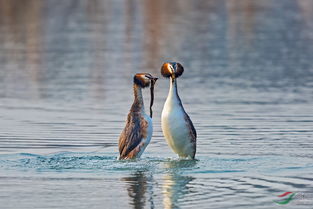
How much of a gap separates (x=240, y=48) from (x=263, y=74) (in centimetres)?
650

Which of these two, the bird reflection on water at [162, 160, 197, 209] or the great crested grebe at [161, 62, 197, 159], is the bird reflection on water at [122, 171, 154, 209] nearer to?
the bird reflection on water at [162, 160, 197, 209]

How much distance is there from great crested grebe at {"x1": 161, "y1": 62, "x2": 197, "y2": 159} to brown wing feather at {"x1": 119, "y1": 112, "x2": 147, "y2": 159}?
0.98ft

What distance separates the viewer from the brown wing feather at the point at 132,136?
1433 cm

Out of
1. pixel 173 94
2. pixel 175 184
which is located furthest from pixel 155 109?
pixel 175 184

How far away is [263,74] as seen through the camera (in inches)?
987

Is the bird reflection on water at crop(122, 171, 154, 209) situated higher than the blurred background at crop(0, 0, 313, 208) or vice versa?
the bird reflection on water at crop(122, 171, 154, 209)

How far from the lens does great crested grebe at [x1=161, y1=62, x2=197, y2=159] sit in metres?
14.4

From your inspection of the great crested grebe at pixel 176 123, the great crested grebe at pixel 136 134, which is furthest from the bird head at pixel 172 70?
the great crested grebe at pixel 136 134

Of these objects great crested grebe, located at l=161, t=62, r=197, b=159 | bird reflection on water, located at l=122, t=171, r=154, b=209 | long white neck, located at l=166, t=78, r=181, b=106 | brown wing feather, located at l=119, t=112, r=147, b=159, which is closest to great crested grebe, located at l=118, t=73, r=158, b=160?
brown wing feather, located at l=119, t=112, r=147, b=159

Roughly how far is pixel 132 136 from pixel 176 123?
1.92 ft

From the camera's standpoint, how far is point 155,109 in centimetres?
1942

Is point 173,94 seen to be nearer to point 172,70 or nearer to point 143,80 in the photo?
point 172,70

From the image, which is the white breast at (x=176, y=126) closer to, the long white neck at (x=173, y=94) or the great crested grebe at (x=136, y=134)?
the long white neck at (x=173, y=94)

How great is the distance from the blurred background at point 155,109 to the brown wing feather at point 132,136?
285 mm
